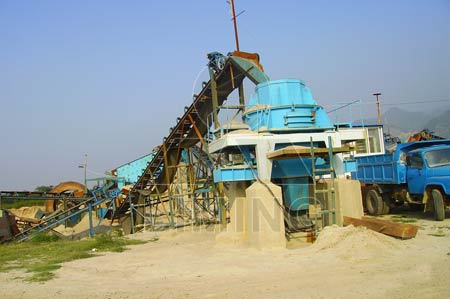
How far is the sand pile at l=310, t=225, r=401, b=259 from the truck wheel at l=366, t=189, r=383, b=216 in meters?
7.21

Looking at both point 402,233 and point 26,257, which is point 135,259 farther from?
point 402,233

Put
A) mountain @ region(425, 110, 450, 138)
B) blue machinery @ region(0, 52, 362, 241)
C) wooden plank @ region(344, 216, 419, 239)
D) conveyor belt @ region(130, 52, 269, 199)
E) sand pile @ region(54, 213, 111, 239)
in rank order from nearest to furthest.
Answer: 1. wooden plank @ region(344, 216, 419, 239)
2. blue machinery @ region(0, 52, 362, 241)
3. conveyor belt @ region(130, 52, 269, 199)
4. sand pile @ region(54, 213, 111, 239)
5. mountain @ region(425, 110, 450, 138)

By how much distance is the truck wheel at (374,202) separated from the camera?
55.2ft

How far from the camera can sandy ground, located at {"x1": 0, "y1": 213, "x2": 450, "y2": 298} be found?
265 inches

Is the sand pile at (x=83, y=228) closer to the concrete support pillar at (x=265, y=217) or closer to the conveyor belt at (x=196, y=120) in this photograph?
the conveyor belt at (x=196, y=120)

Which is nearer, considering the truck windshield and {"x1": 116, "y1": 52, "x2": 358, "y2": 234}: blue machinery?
{"x1": 116, "y1": 52, "x2": 358, "y2": 234}: blue machinery

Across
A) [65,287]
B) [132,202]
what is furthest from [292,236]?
[132,202]

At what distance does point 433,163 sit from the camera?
46.6 ft

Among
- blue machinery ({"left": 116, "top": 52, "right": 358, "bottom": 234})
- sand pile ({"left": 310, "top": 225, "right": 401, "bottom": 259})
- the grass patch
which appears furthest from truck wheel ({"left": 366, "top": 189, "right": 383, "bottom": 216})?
the grass patch

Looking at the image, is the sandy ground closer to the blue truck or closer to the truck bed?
the blue truck

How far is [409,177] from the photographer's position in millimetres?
15102

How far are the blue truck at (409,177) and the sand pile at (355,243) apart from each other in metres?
4.87

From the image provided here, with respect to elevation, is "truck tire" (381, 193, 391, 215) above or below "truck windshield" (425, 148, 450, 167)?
below

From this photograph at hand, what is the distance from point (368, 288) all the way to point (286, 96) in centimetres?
721
